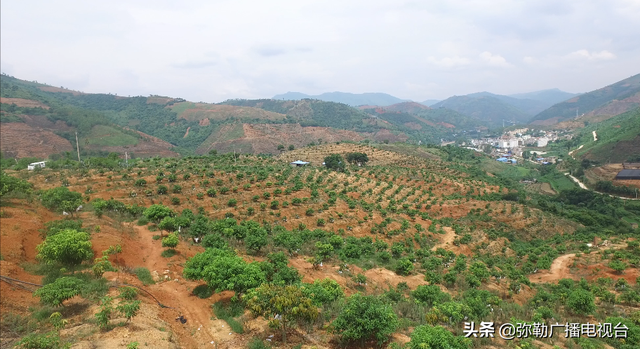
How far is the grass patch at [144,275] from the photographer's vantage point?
17308 mm

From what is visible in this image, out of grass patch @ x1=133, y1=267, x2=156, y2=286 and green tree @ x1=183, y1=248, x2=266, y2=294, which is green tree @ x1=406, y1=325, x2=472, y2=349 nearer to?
green tree @ x1=183, y1=248, x2=266, y2=294

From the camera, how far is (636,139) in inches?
3556

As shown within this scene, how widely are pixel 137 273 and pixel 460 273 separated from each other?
22291 mm

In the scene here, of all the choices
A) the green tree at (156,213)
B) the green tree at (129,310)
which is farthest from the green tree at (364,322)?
the green tree at (156,213)

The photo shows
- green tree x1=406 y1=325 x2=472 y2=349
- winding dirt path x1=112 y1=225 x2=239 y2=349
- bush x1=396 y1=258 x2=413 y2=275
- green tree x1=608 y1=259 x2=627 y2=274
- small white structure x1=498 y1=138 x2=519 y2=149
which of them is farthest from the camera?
small white structure x1=498 y1=138 x2=519 y2=149

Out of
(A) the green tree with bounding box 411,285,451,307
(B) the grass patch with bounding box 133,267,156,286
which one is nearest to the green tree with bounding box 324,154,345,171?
(A) the green tree with bounding box 411,285,451,307

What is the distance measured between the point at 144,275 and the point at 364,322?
13233 mm

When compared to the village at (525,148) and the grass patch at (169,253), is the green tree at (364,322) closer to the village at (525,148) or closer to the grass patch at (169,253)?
the grass patch at (169,253)

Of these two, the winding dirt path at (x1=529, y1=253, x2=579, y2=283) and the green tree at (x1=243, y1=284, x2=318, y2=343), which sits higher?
the green tree at (x1=243, y1=284, x2=318, y2=343)

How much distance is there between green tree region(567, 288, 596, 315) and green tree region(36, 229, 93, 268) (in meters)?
26.7

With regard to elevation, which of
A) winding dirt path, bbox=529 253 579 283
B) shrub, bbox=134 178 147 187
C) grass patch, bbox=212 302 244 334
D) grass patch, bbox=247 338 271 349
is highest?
shrub, bbox=134 178 147 187

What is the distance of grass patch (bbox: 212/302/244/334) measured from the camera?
13.3m

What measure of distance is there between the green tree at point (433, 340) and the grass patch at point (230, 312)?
712 centimetres

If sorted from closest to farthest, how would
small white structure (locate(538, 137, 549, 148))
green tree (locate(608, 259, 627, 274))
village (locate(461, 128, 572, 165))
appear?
green tree (locate(608, 259, 627, 274)), village (locate(461, 128, 572, 165)), small white structure (locate(538, 137, 549, 148))
